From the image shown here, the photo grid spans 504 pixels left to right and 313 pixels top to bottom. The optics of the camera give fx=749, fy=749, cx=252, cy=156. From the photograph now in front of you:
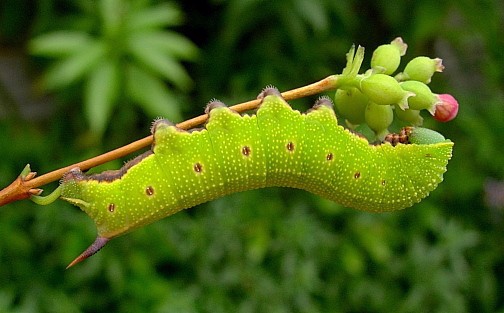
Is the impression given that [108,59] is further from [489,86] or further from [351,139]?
[489,86]

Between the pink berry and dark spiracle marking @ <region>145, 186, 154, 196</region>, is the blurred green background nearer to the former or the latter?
dark spiracle marking @ <region>145, 186, 154, 196</region>

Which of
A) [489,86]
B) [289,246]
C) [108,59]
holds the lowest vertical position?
[289,246]

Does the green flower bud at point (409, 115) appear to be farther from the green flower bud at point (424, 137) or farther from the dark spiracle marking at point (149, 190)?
the dark spiracle marking at point (149, 190)

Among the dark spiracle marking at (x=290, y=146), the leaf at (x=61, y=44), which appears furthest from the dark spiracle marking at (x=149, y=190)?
the leaf at (x=61, y=44)

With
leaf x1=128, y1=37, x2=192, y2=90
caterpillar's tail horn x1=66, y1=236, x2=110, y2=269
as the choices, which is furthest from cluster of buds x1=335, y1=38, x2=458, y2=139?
leaf x1=128, y1=37, x2=192, y2=90

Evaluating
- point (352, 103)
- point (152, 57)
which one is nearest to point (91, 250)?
point (352, 103)

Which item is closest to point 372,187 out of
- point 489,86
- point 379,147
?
point 379,147

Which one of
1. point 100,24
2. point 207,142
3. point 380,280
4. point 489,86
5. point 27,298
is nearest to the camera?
point 207,142
